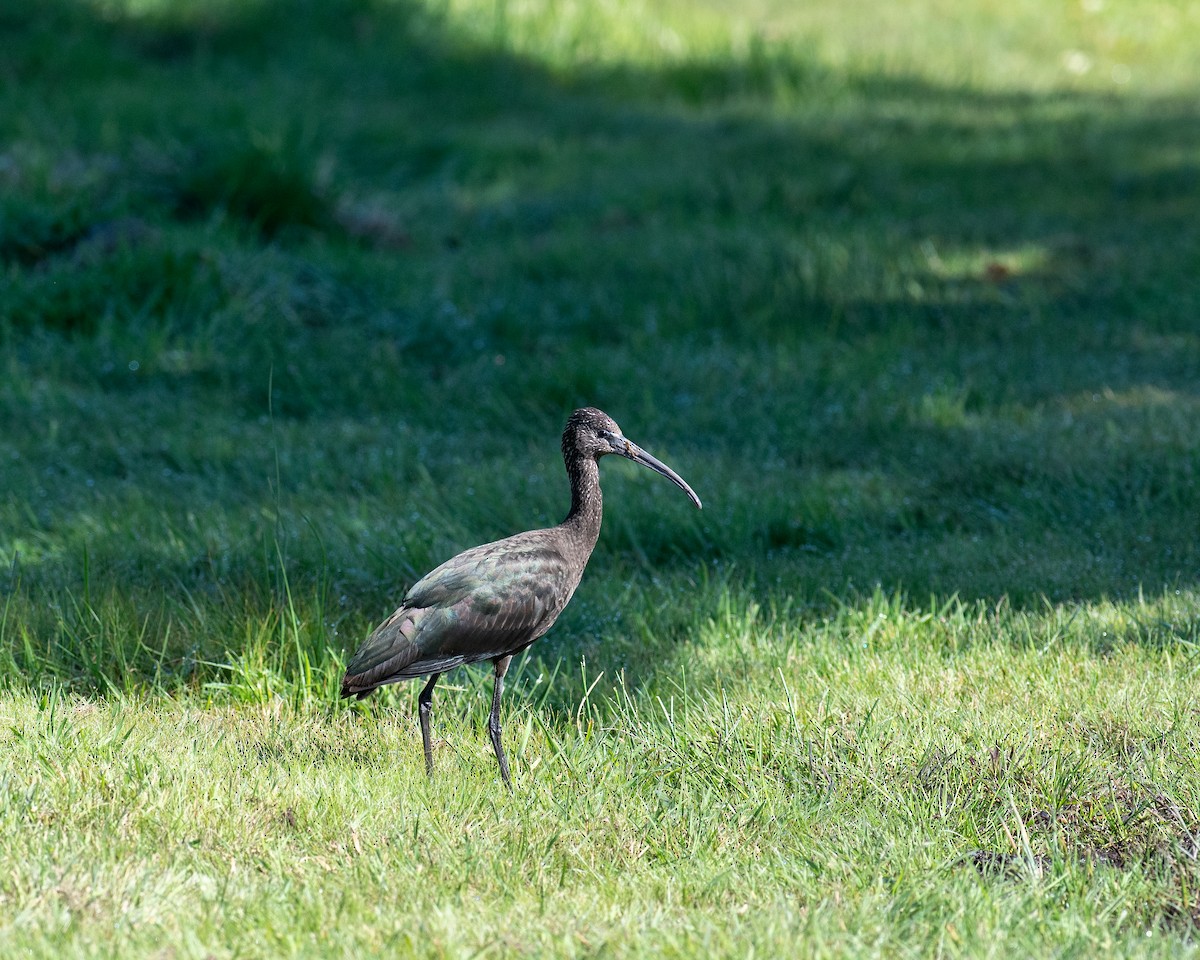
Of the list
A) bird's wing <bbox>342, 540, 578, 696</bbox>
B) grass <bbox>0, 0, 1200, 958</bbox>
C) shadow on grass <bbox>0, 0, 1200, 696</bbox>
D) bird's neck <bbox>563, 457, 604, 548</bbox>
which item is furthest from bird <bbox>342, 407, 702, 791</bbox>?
shadow on grass <bbox>0, 0, 1200, 696</bbox>

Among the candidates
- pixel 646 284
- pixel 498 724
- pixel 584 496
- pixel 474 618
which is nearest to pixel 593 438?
pixel 584 496

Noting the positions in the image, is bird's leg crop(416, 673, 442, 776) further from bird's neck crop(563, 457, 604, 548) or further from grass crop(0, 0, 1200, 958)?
bird's neck crop(563, 457, 604, 548)

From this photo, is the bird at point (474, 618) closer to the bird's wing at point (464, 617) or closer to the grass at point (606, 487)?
the bird's wing at point (464, 617)

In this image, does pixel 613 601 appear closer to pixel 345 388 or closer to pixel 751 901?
pixel 751 901

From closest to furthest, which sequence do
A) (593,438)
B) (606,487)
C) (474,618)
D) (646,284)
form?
(474,618) → (593,438) → (606,487) → (646,284)

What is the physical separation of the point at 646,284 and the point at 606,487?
10.0ft

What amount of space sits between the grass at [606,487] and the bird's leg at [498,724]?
50 mm

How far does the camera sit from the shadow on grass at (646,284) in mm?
6160

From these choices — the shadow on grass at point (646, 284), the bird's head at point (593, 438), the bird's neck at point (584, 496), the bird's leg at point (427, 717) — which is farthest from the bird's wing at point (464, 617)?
the shadow on grass at point (646, 284)

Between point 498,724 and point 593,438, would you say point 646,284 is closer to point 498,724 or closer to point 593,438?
point 593,438

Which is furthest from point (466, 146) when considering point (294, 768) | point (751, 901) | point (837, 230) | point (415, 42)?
point (751, 901)

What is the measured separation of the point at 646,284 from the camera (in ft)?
30.5

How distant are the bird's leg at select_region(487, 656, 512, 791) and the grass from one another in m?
0.05

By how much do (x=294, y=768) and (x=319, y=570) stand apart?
139 cm
